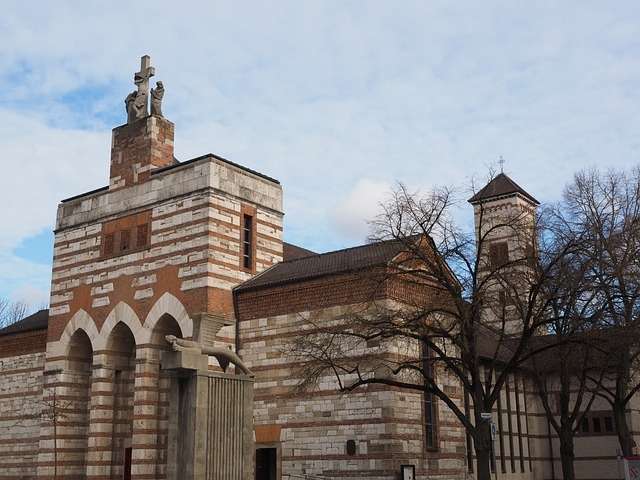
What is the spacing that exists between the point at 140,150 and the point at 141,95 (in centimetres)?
259

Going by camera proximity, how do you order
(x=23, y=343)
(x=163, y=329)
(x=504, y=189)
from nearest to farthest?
(x=163, y=329) → (x=23, y=343) → (x=504, y=189)

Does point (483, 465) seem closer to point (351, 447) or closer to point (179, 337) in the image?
point (351, 447)

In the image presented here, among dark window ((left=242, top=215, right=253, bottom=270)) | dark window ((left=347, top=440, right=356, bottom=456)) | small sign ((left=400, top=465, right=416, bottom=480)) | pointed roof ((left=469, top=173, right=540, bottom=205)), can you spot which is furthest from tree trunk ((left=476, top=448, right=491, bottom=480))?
pointed roof ((left=469, top=173, right=540, bottom=205))

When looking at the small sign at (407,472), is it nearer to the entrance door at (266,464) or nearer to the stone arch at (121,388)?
the entrance door at (266,464)

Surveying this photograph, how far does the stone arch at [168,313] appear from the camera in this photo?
91.2 feet

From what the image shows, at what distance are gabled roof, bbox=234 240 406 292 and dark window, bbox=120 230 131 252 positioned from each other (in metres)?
5.25

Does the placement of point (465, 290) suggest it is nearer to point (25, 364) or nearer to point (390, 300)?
point (390, 300)

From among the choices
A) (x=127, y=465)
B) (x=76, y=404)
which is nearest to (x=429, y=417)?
(x=127, y=465)

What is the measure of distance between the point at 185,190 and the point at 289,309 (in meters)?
6.18

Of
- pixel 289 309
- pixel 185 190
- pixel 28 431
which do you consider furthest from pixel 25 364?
pixel 289 309

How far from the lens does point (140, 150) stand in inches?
1239

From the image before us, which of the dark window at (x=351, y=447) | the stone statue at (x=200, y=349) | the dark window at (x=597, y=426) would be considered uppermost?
the stone statue at (x=200, y=349)

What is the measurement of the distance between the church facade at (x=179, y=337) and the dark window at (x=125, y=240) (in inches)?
3.2

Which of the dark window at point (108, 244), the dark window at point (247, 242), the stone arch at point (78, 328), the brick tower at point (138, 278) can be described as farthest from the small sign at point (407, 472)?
the dark window at point (108, 244)
